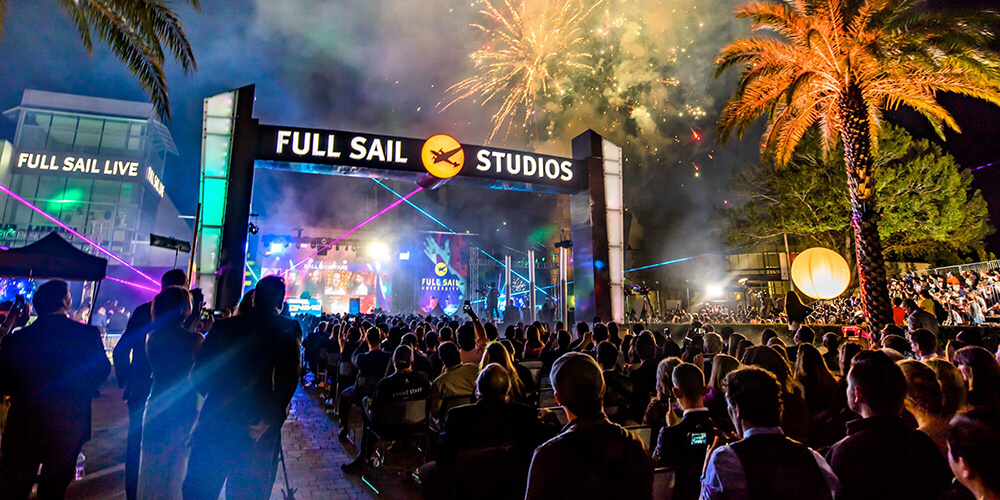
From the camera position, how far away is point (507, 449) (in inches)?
107

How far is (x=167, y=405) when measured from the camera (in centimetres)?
365

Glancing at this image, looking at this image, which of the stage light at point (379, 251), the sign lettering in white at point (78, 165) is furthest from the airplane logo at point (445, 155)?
the sign lettering in white at point (78, 165)

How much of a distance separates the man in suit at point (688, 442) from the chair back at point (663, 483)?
0.12 meters

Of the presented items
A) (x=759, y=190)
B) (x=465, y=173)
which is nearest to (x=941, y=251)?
(x=759, y=190)

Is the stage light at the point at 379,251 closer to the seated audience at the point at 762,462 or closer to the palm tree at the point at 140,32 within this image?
the palm tree at the point at 140,32

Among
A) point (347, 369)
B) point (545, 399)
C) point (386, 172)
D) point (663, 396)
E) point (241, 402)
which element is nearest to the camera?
point (241, 402)

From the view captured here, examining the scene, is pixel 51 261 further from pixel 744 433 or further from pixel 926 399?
pixel 926 399

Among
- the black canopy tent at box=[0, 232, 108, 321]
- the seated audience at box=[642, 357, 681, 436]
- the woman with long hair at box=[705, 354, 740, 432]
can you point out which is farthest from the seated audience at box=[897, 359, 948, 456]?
the black canopy tent at box=[0, 232, 108, 321]

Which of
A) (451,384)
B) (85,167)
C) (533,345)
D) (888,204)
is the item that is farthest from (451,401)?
(85,167)

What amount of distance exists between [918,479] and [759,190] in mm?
26903

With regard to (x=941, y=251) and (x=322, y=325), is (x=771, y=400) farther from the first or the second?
(x=941, y=251)

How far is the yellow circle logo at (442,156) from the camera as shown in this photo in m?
12.9

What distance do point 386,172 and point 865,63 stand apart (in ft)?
40.6

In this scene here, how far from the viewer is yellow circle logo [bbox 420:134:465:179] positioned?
12852 mm
